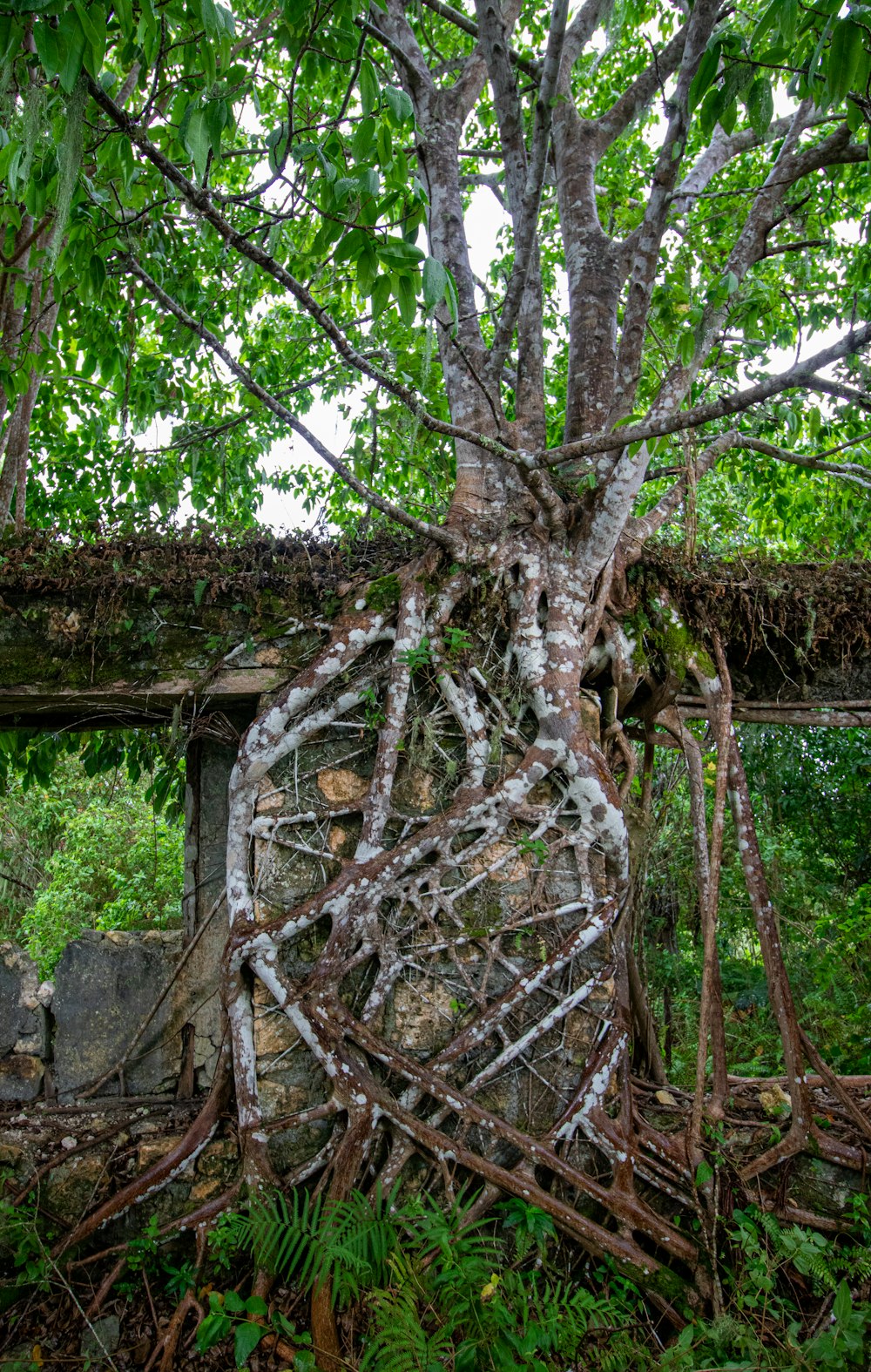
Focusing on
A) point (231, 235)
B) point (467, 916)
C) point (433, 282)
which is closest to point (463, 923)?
point (467, 916)

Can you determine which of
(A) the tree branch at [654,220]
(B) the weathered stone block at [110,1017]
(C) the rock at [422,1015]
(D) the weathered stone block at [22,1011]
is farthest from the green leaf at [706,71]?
(D) the weathered stone block at [22,1011]

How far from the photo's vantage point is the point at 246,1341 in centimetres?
233

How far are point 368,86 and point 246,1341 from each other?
3595mm

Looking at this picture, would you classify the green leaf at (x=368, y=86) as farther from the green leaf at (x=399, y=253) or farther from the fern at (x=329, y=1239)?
the fern at (x=329, y=1239)

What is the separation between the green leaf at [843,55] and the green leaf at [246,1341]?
362cm

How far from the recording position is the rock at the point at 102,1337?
8.14ft

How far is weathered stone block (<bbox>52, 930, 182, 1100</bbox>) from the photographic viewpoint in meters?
3.43

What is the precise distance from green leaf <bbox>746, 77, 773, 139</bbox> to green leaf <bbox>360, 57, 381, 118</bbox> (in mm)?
1087

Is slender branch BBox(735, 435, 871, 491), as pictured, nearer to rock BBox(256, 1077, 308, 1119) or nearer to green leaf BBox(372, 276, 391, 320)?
green leaf BBox(372, 276, 391, 320)

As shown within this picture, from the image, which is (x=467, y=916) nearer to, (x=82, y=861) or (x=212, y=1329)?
(x=212, y=1329)

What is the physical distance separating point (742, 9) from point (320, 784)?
17.7ft

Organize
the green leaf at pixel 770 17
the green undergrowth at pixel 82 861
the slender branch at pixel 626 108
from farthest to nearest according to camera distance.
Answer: the green undergrowth at pixel 82 861 < the slender branch at pixel 626 108 < the green leaf at pixel 770 17

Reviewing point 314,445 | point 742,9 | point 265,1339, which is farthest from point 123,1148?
point 742,9

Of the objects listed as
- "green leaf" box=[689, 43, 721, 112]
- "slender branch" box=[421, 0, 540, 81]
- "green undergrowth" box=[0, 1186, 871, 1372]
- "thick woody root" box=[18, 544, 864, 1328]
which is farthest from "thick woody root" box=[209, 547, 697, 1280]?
"slender branch" box=[421, 0, 540, 81]
